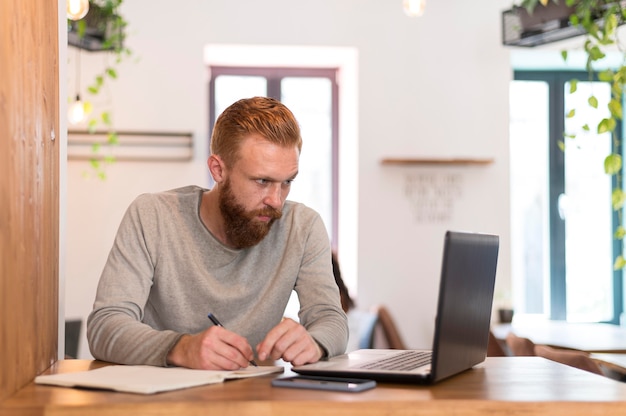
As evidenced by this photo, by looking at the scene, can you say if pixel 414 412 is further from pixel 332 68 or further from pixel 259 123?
pixel 332 68

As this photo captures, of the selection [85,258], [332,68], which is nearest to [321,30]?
[332,68]

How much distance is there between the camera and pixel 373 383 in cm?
147

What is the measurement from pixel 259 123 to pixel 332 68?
168 inches

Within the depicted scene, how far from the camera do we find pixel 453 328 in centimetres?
153

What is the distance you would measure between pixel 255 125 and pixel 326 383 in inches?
33.8

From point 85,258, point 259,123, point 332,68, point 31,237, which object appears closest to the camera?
point 31,237

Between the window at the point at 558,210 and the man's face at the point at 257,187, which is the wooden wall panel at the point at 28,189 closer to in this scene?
the man's face at the point at 257,187

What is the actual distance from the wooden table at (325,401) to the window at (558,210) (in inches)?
202

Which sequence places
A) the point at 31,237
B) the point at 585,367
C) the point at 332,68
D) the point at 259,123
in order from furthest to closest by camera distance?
1. the point at 332,68
2. the point at 585,367
3. the point at 259,123
4. the point at 31,237

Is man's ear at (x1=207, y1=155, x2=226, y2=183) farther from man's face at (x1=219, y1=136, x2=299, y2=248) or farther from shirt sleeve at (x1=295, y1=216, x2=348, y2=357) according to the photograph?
shirt sleeve at (x1=295, y1=216, x2=348, y2=357)

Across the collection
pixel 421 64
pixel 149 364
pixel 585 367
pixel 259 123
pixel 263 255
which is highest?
pixel 421 64

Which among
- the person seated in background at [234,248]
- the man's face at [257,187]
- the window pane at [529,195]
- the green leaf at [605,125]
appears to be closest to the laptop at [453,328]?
the person seated in background at [234,248]

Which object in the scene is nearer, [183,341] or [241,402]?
[241,402]

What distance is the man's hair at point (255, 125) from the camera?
2.15m
